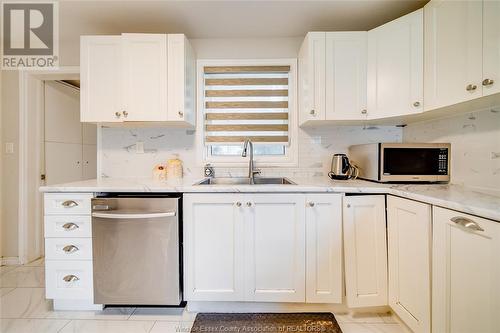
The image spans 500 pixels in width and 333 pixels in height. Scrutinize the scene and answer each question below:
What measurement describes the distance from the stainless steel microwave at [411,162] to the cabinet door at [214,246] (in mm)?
1108

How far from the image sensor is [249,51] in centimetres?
220

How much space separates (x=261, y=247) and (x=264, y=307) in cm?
47

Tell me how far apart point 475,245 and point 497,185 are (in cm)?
68

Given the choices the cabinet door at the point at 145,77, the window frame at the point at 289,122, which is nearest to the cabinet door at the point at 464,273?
the window frame at the point at 289,122

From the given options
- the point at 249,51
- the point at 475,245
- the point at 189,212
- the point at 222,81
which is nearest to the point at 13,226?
the point at 189,212

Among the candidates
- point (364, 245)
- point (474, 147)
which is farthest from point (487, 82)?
point (364, 245)

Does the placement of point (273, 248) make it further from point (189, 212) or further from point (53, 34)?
point (53, 34)

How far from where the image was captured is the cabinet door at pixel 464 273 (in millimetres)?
872

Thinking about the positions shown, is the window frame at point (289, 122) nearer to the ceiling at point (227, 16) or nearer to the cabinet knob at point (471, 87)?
the ceiling at point (227, 16)

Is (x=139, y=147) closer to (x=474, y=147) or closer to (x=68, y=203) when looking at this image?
(x=68, y=203)

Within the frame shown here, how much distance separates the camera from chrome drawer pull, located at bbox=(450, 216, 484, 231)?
36.2 inches

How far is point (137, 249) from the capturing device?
1.52m

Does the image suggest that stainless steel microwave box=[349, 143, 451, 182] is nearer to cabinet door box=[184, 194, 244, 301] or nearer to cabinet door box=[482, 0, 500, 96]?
cabinet door box=[482, 0, 500, 96]

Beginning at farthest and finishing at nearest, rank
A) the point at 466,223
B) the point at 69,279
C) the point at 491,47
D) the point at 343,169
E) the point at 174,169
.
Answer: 1. the point at 174,169
2. the point at 343,169
3. the point at 69,279
4. the point at 491,47
5. the point at 466,223
